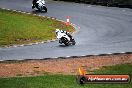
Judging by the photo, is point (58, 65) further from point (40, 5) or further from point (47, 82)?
point (40, 5)

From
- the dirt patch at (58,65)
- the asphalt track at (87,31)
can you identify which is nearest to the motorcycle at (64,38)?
the asphalt track at (87,31)

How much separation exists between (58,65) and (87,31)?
37.0ft

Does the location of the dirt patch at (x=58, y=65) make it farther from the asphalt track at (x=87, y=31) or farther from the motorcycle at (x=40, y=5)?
the motorcycle at (x=40, y=5)

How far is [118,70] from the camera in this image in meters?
22.8

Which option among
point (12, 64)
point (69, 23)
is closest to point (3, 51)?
point (12, 64)

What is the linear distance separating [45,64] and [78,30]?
38.1ft

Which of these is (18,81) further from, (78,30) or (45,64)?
(78,30)

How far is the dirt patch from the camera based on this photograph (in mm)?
22547

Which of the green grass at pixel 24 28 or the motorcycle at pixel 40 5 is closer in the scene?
the green grass at pixel 24 28

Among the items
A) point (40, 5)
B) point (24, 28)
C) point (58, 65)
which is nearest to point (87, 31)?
point (24, 28)

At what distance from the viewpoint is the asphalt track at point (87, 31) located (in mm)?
27109

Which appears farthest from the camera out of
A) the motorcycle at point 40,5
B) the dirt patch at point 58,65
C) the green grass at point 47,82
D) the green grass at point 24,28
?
the motorcycle at point 40,5

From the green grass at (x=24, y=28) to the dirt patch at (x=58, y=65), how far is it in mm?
6308

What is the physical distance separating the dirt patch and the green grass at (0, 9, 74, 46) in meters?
6.31
